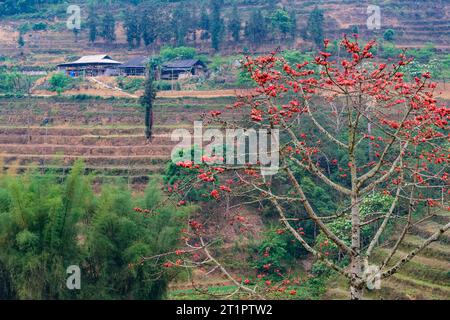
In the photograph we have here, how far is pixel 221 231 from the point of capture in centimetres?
2323

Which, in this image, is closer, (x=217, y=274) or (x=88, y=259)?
(x=88, y=259)

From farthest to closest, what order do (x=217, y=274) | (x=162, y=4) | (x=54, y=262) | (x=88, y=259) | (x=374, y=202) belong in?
1. (x=162, y=4)
2. (x=217, y=274)
3. (x=374, y=202)
4. (x=88, y=259)
5. (x=54, y=262)

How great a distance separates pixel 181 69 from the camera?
36.9 metres

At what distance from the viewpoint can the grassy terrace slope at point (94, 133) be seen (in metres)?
27.9

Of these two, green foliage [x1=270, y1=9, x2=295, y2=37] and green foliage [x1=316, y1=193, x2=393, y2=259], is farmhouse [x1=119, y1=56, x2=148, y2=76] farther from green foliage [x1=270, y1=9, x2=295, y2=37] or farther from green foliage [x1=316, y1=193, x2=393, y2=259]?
green foliage [x1=316, y1=193, x2=393, y2=259]

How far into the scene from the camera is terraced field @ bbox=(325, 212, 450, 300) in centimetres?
1456

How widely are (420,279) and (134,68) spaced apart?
26667 millimetres

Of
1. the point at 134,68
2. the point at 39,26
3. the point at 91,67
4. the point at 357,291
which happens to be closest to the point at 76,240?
the point at 357,291

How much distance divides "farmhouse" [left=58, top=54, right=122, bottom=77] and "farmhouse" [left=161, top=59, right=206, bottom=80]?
3880 millimetres

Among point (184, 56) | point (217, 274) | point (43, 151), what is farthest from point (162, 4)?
point (217, 274)

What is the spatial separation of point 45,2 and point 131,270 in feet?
151

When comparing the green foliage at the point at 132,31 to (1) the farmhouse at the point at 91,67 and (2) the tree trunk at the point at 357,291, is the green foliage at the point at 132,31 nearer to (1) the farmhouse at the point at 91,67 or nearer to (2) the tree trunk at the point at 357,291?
(1) the farmhouse at the point at 91,67

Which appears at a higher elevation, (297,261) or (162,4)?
(162,4)
